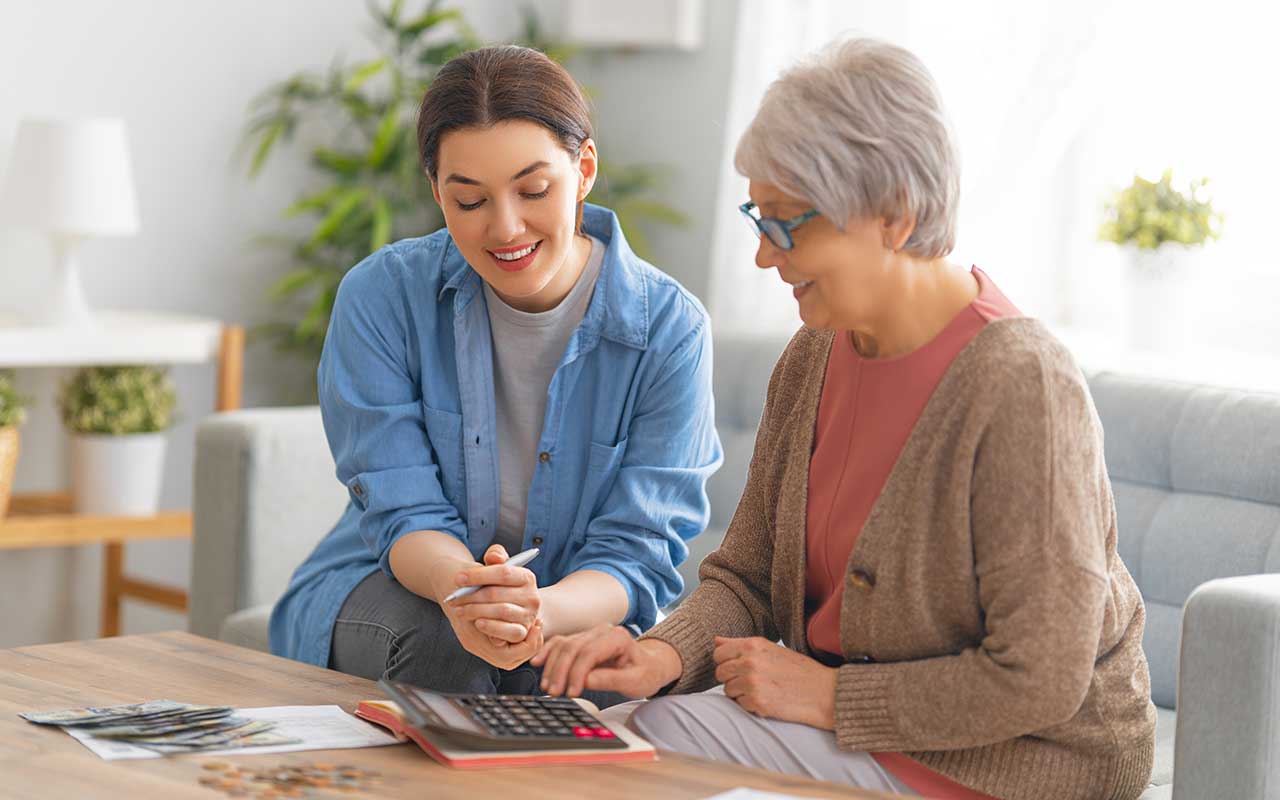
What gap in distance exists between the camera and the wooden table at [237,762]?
137cm

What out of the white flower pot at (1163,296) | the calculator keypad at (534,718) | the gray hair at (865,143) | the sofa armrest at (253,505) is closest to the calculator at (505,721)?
the calculator keypad at (534,718)

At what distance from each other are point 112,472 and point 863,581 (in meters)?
2.21

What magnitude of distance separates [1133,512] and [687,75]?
200 centimetres

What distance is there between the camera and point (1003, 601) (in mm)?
1461

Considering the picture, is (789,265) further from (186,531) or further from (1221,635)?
(186,531)

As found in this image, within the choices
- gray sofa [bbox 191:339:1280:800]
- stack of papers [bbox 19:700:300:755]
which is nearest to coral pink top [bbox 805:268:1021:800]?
gray sofa [bbox 191:339:1280:800]

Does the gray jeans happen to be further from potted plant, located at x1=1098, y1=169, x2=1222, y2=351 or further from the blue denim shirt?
potted plant, located at x1=1098, y1=169, x2=1222, y2=351

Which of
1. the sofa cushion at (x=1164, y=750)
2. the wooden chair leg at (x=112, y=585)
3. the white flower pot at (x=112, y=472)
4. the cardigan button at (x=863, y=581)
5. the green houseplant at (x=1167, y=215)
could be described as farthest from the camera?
the wooden chair leg at (x=112, y=585)

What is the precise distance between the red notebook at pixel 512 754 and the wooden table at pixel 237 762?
1 cm

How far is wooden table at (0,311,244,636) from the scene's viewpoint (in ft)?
10.4

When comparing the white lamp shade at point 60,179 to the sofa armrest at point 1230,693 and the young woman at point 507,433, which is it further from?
the sofa armrest at point 1230,693

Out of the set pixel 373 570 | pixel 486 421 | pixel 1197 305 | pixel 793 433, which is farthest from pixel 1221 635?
pixel 1197 305

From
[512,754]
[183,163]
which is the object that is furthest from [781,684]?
[183,163]

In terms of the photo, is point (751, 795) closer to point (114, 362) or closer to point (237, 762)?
point (237, 762)
